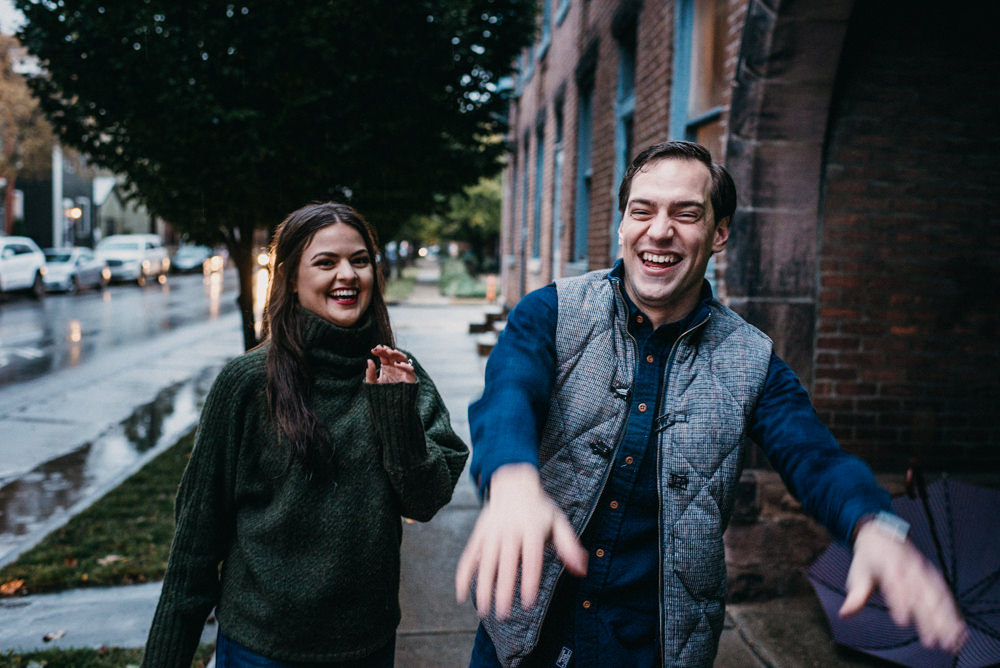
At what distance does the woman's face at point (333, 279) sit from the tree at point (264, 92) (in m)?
3.40

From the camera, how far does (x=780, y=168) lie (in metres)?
4.28

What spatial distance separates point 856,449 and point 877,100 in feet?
6.15

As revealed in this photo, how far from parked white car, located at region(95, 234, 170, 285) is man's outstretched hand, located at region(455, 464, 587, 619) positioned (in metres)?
34.3

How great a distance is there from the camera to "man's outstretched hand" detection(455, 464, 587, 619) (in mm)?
1158

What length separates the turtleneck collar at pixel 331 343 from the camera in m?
2.36

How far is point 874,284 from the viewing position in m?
4.48

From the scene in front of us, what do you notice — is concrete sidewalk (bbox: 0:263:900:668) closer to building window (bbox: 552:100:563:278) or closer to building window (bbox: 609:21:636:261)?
building window (bbox: 609:21:636:261)

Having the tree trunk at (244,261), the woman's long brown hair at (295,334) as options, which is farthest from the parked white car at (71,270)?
the woman's long brown hair at (295,334)

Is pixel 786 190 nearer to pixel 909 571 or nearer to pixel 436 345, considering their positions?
pixel 909 571

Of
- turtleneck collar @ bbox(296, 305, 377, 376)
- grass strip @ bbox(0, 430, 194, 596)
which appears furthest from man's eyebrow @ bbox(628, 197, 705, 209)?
grass strip @ bbox(0, 430, 194, 596)

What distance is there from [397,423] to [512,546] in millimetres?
1052

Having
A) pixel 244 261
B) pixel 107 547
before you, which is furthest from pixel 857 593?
pixel 244 261

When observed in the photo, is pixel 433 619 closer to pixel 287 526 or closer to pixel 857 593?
pixel 287 526

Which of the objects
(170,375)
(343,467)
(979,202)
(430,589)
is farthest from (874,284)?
(170,375)
